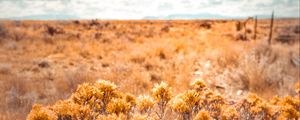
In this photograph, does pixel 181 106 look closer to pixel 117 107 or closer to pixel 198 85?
pixel 117 107

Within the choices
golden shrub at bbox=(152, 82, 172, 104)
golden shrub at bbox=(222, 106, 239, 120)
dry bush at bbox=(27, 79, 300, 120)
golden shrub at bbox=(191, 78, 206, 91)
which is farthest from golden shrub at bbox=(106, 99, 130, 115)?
golden shrub at bbox=(222, 106, 239, 120)

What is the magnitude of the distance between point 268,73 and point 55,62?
25.7 feet

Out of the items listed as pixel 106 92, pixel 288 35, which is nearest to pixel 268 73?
pixel 106 92

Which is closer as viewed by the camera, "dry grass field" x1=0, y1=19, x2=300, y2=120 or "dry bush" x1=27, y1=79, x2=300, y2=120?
"dry bush" x1=27, y1=79, x2=300, y2=120

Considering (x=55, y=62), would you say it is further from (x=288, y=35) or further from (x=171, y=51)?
(x=288, y=35)

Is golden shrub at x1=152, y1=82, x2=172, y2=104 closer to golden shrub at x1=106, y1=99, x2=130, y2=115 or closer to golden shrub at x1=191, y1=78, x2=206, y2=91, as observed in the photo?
golden shrub at x1=106, y1=99, x2=130, y2=115

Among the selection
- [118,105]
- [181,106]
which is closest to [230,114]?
[181,106]

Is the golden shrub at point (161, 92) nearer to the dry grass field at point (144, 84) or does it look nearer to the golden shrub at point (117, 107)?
the dry grass field at point (144, 84)

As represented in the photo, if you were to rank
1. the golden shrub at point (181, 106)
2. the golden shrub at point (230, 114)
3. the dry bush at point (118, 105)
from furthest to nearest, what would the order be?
the golden shrub at point (230, 114) → the golden shrub at point (181, 106) → the dry bush at point (118, 105)

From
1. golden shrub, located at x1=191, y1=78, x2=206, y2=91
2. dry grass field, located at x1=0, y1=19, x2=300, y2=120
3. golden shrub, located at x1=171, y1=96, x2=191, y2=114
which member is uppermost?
golden shrub, located at x1=191, y1=78, x2=206, y2=91

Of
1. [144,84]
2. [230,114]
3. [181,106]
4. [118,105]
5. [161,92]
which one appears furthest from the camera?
[144,84]

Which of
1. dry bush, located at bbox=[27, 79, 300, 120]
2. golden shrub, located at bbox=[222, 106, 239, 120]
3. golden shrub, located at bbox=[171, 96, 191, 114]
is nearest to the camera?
dry bush, located at bbox=[27, 79, 300, 120]

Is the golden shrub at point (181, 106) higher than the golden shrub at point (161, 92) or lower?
lower

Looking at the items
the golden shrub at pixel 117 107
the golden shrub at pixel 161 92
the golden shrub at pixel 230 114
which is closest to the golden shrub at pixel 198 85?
the golden shrub at pixel 230 114
